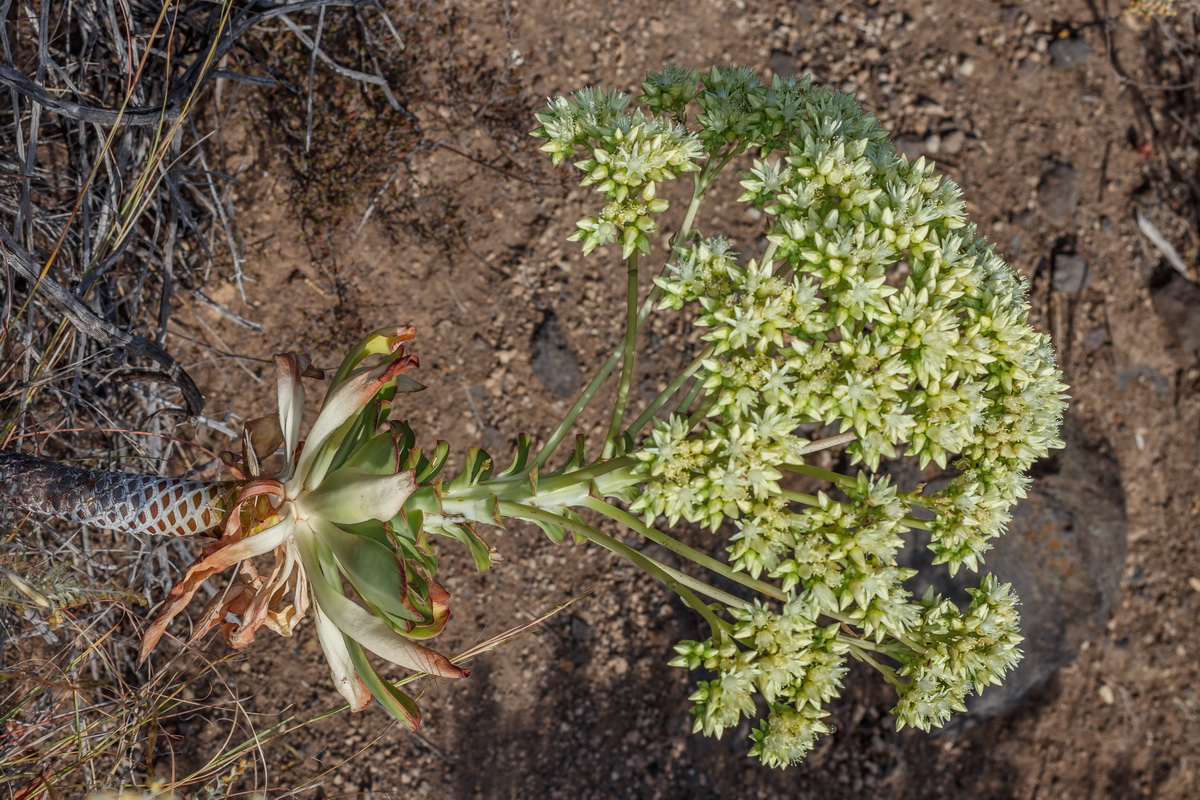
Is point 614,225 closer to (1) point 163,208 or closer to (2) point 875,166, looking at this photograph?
(2) point 875,166

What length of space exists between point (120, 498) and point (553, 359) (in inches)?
96.7

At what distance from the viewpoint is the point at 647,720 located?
4.33 meters

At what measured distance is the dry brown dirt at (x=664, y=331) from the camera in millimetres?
4027

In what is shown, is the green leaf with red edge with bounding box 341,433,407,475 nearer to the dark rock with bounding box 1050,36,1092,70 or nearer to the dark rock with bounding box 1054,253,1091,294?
the dark rock with bounding box 1054,253,1091,294

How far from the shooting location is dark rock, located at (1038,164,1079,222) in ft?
17.2

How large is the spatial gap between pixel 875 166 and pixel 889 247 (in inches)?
11.7

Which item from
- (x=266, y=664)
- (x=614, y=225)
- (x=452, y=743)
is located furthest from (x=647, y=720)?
(x=614, y=225)

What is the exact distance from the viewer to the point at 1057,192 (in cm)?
525

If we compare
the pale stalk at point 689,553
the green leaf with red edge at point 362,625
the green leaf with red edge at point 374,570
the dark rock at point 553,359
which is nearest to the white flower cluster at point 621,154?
the pale stalk at point 689,553

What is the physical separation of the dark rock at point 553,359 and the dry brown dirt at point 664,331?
35 millimetres

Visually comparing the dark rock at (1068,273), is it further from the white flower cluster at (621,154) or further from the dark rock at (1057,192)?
the white flower cluster at (621,154)

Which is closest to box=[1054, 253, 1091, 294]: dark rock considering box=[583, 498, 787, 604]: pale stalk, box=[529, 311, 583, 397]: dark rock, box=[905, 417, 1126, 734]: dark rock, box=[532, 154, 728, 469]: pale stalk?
box=[905, 417, 1126, 734]: dark rock

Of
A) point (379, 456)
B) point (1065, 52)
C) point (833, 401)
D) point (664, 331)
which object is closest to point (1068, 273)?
point (1065, 52)

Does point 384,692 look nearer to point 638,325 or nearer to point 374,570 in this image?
point 374,570
